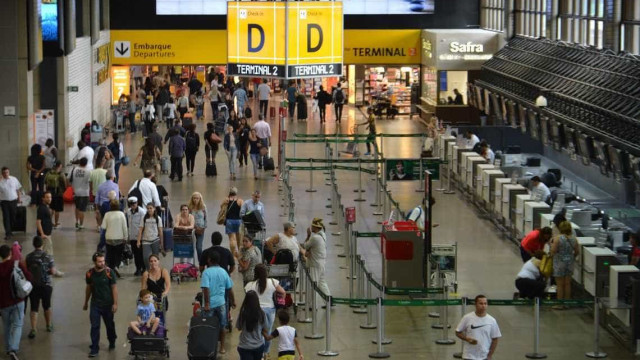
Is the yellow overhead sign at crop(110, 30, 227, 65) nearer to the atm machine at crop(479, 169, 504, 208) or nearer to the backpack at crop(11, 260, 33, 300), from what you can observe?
the atm machine at crop(479, 169, 504, 208)

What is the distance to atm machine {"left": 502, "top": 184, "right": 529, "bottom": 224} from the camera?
26297 millimetres

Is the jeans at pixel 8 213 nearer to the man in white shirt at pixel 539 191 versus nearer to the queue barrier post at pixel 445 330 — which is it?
the man in white shirt at pixel 539 191

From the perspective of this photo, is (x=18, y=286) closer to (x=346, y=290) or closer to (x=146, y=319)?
(x=146, y=319)

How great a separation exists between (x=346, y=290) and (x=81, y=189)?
7.15 meters

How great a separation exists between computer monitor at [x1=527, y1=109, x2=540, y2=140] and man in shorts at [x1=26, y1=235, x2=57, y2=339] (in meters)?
19.6

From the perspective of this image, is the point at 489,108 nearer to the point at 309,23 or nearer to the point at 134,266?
the point at 309,23

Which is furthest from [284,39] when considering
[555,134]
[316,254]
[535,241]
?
[316,254]

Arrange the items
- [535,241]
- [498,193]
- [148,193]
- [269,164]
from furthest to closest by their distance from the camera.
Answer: [269,164] < [498,193] < [148,193] < [535,241]

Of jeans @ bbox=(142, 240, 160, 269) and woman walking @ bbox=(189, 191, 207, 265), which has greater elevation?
woman walking @ bbox=(189, 191, 207, 265)

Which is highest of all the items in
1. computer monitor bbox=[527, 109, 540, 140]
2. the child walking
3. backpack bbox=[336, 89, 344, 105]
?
backpack bbox=[336, 89, 344, 105]

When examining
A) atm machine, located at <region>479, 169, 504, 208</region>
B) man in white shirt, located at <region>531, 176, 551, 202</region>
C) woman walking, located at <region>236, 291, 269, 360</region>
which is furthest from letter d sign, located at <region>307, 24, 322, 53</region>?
woman walking, located at <region>236, 291, 269, 360</region>

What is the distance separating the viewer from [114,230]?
21469mm

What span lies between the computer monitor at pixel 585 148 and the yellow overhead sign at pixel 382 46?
1940cm

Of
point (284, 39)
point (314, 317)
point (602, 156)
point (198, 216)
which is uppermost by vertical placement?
point (284, 39)
